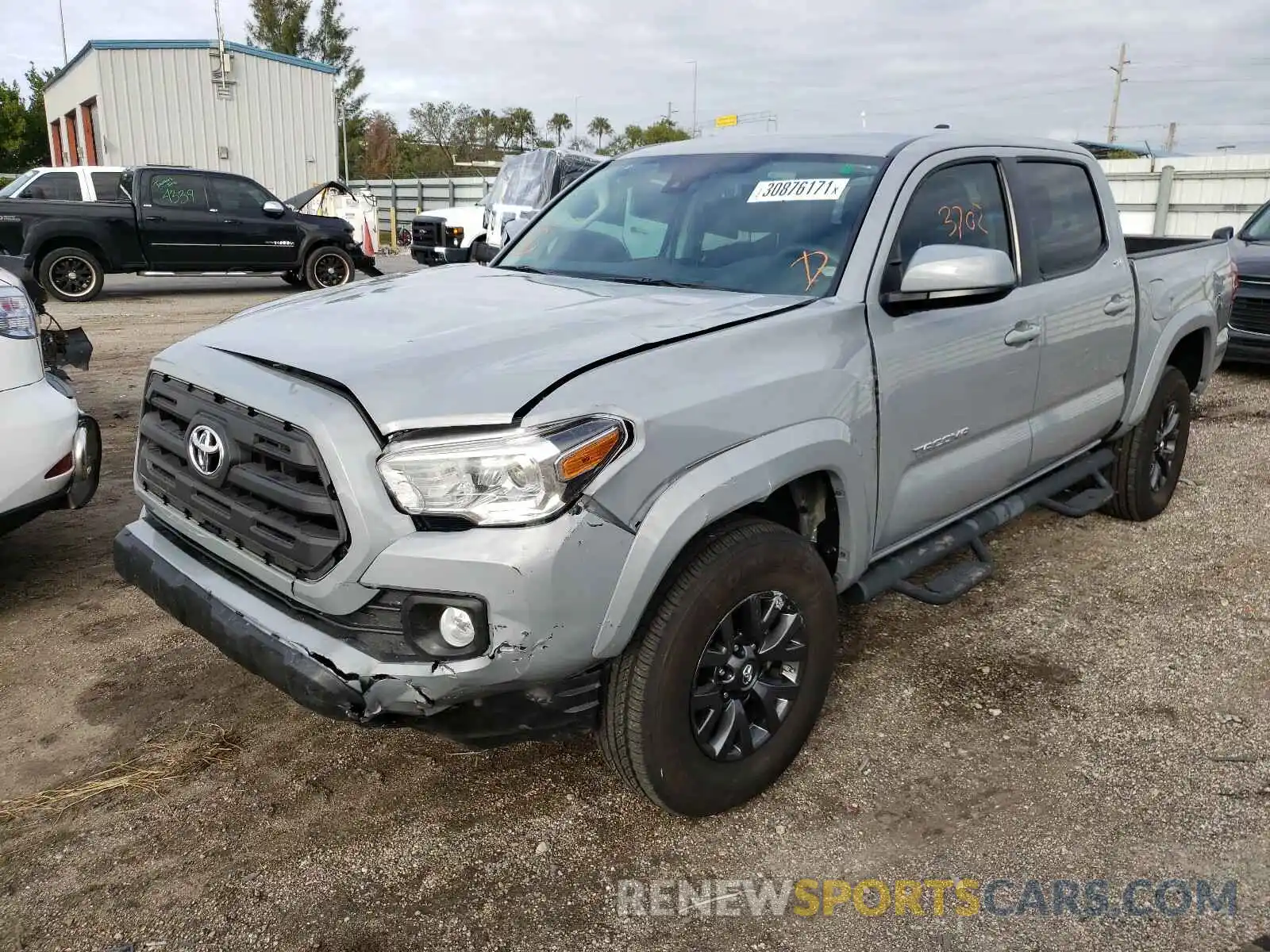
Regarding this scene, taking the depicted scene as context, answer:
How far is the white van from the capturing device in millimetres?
13086

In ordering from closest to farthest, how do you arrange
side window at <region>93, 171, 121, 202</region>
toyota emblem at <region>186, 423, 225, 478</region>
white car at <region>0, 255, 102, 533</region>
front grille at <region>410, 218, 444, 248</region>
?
toyota emblem at <region>186, 423, 225, 478</region> < white car at <region>0, 255, 102, 533</region> < side window at <region>93, 171, 121, 202</region> < front grille at <region>410, 218, 444, 248</region>

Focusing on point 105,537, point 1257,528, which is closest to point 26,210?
point 105,537

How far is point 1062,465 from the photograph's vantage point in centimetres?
434

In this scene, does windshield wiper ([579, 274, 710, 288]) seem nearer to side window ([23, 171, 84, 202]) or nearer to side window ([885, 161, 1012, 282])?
side window ([885, 161, 1012, 282])

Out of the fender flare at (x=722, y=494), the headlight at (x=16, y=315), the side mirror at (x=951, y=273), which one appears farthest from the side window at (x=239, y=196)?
the fender flare at (x=722, y=494)

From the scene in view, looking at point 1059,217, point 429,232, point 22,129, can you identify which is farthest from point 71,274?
point 22,129

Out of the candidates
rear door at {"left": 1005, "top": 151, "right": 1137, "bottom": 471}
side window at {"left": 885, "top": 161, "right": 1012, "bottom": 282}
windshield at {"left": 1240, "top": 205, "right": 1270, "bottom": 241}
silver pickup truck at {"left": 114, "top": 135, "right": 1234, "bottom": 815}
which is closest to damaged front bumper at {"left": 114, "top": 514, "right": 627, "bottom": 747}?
silver pickup truck at {"left": 114, "top": 135, "right": 1234, "bottom": 815}

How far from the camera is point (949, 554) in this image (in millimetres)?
3688

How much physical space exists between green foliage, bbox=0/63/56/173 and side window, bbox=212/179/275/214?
43950mm

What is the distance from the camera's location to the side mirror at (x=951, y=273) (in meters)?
2.87

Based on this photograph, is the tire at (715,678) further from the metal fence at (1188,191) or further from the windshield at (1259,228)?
the metal fence at (1188,191)

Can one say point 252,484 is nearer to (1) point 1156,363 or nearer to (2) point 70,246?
(1) point 1156,363

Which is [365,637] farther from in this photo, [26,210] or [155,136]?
[155,136]

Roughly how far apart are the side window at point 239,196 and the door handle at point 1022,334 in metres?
13.2
